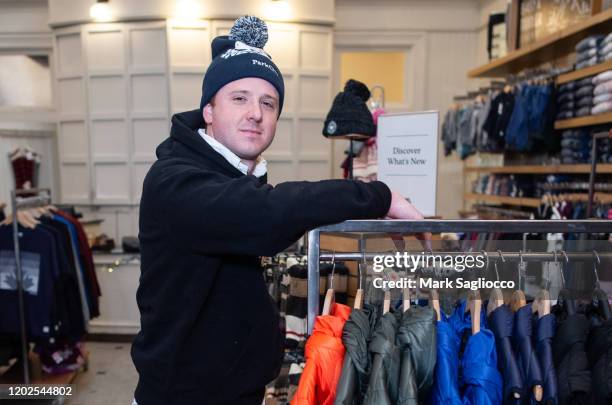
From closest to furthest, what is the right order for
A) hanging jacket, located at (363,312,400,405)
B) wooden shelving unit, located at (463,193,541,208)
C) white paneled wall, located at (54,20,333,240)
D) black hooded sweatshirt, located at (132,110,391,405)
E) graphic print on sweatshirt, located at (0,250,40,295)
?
black hooded sweatshirt, located at (132,110,391,405) < hanging jacket, located at (363,312,400,405) < graphic print on sweatshirt, located at (0,250,40,295) < wooden shelving unit, located at (463,193,541,208) < white paneled wall, located at (54,20,333,240)

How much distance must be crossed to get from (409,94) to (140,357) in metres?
4.42

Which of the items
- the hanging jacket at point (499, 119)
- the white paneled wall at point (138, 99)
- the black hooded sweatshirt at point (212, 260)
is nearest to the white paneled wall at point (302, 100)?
the white paneled wall at point (138, 99)

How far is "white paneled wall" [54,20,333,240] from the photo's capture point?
4.14 m

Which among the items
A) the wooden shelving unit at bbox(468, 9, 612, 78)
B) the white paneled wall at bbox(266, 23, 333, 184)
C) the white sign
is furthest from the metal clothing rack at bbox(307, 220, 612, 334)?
the white paneled wall at bbox(266, 23, 333, 184)

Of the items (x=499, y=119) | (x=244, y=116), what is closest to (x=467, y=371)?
(x=244, y=116)

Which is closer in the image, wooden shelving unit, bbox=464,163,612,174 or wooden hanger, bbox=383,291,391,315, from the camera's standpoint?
wooden hanger, bbox=383,291,391,315

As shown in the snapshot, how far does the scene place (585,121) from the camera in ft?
8.50

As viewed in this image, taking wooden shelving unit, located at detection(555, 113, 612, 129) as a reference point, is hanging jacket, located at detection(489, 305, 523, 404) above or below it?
below

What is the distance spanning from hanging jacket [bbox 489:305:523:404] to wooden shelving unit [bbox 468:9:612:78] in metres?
2.05

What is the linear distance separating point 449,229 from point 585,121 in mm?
2056

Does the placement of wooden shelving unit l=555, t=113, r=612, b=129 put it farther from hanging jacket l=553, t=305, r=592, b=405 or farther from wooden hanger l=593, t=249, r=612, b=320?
hanging jacket l=553, t=305, r=592, b=405

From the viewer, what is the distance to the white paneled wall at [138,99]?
4.14 metres

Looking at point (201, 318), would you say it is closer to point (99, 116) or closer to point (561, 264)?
point (561, 264)

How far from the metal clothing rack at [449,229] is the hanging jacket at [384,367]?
0.63ft
